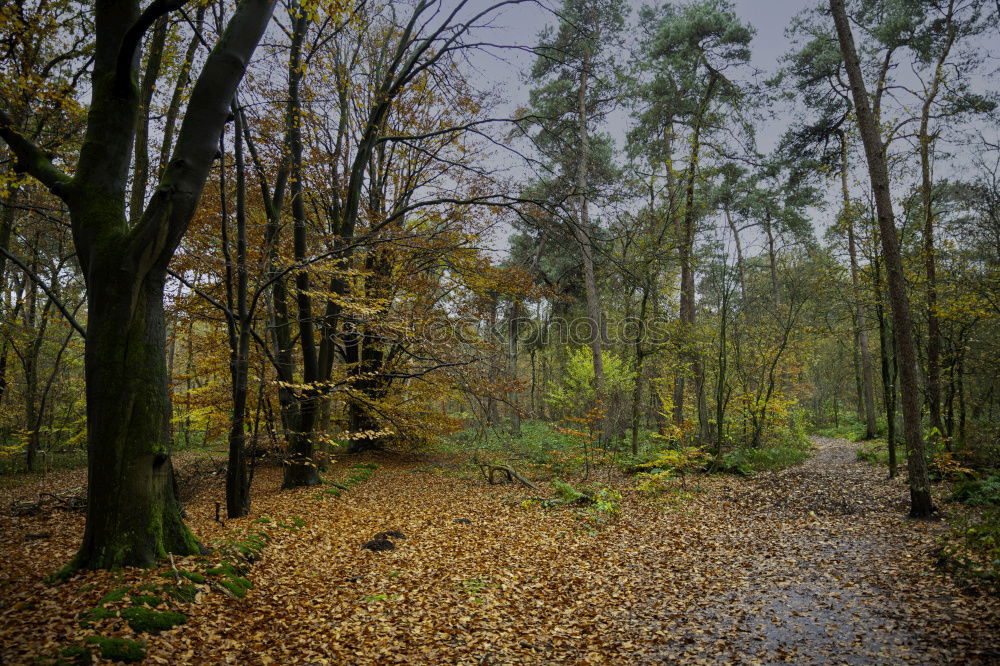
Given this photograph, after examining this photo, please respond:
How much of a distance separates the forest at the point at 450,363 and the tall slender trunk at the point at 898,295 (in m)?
0.05

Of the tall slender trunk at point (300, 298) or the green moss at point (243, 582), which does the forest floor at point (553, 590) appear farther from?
the tall slender trunk at point (300, 298)

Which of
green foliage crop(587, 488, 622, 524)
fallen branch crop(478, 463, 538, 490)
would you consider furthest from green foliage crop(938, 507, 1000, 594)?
fallen branch crop(478, 463, 538, 490)

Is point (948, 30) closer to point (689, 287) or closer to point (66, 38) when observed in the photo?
point (689, 287)

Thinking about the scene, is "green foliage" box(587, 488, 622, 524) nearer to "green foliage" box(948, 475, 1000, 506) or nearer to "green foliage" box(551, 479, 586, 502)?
"green foliage" box(551, 479, 586, 502)

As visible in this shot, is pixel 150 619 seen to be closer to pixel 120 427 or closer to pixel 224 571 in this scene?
pixel 224 571

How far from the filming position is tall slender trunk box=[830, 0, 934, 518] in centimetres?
718

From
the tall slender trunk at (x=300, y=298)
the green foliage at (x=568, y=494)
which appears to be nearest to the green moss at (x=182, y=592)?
the tall slender trunk at (x=300, y=298)

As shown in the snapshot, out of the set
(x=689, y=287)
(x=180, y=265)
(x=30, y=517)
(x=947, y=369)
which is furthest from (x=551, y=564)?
(x=689, y=287)

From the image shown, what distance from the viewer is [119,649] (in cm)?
321

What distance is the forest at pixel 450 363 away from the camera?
424 cm

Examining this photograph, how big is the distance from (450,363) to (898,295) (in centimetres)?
728

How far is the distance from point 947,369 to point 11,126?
1553 centimetres

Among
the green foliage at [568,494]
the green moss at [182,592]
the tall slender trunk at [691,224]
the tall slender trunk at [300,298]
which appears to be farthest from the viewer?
the tall slender trunk at [691,224]

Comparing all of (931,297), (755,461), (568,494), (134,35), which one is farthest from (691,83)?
(134,35)
